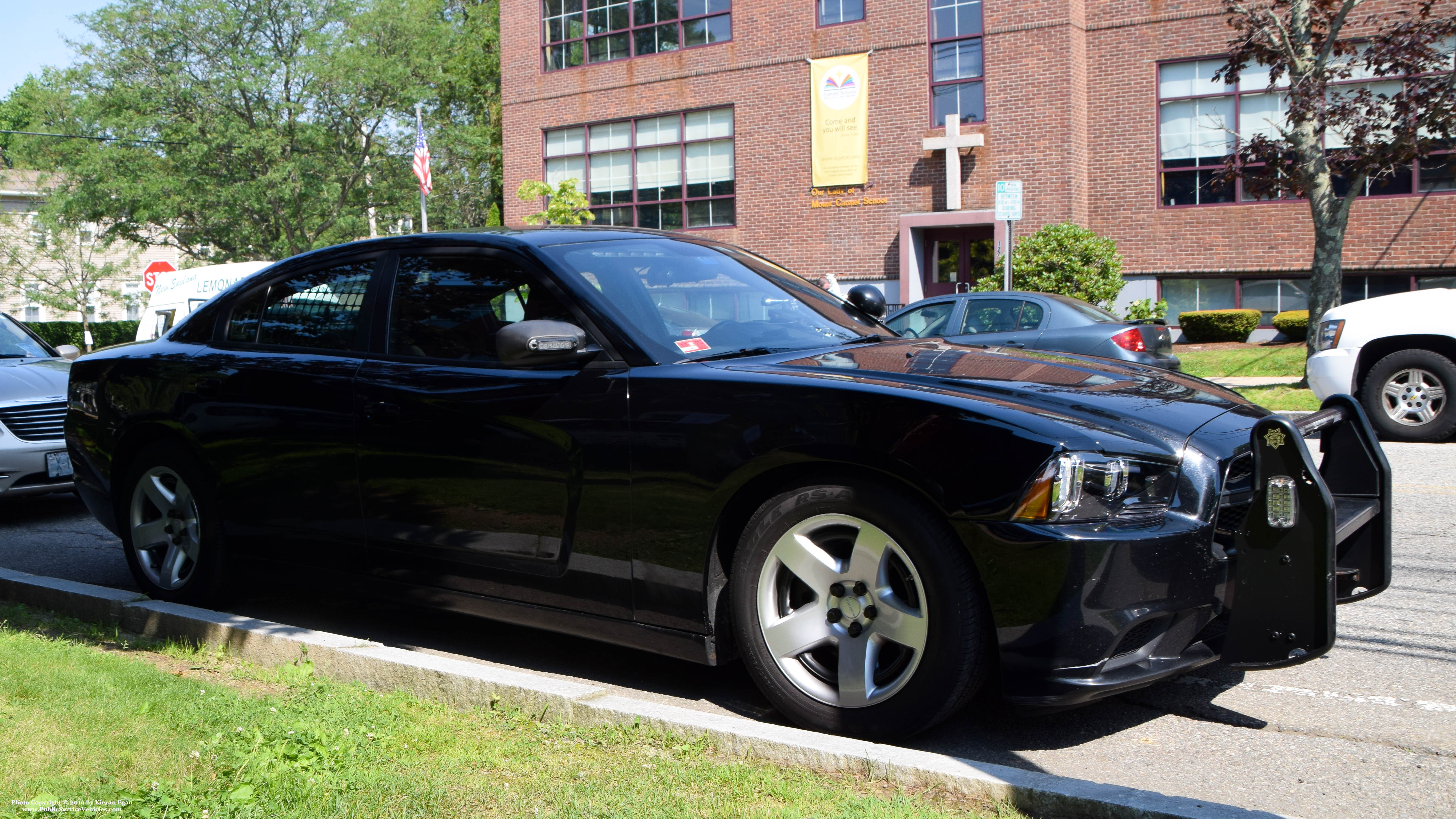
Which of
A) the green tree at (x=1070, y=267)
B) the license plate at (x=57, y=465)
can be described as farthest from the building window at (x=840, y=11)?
the license plate at (x=57, y=465)

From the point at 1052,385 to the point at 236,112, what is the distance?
126 feet

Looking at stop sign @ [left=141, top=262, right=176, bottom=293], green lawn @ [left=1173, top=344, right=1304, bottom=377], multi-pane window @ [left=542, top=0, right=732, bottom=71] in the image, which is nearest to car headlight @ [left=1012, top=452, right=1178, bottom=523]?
green lawn @ [left=1173, top=344, right=1304, bottom=377]

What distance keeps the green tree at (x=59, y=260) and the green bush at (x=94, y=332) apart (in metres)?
0.37

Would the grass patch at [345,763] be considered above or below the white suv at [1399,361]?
below

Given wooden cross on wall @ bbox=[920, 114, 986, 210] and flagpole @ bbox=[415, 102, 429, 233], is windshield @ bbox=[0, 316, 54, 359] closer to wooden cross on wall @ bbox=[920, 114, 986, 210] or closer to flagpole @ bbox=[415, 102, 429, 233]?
flagpole @ bbox=[415, 102, 429, 233]

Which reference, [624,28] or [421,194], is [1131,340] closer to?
[624,28]

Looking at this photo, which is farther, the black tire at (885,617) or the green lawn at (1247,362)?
the green lawn at (1247,362)

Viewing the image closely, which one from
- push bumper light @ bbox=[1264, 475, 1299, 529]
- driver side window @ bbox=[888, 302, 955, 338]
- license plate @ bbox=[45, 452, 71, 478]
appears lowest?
license plate @ bbox=[45, 452, 71, 478]

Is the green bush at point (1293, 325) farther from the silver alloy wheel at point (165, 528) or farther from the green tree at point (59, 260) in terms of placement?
the green tree at point (59, 260)

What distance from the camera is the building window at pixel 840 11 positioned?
2545cm

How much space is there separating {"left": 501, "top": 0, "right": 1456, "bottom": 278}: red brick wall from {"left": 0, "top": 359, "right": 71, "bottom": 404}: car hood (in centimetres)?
1896

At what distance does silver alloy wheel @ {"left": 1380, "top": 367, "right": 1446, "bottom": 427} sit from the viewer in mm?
9875

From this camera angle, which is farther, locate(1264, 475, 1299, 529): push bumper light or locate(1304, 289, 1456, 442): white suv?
locate(1304, 289, 1456, 442): white suv

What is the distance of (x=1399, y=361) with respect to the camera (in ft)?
32.7
